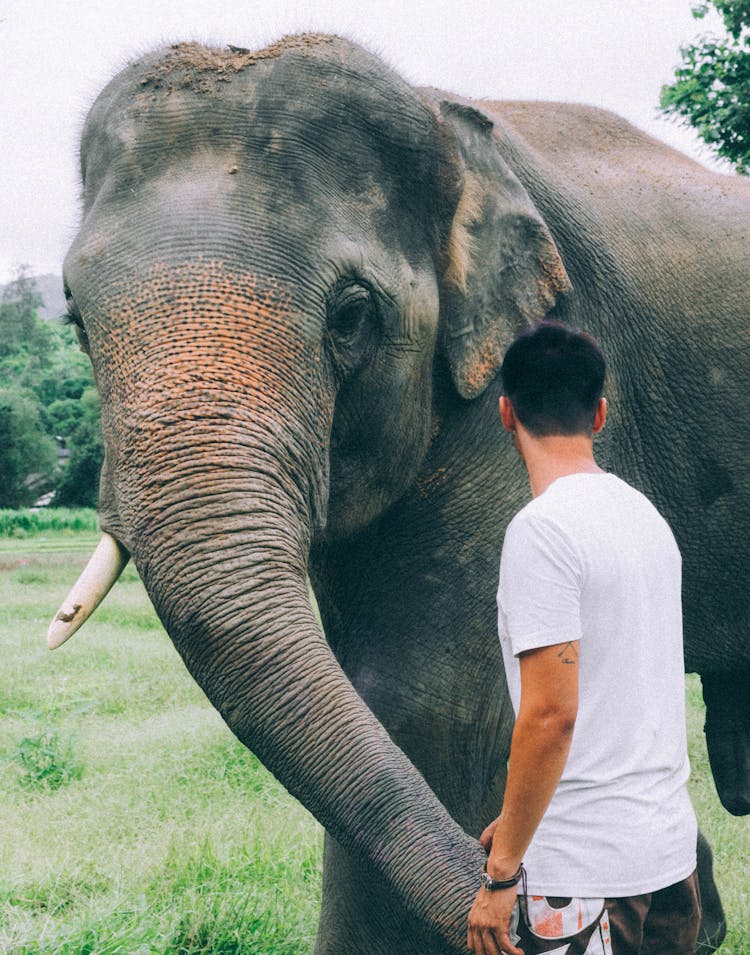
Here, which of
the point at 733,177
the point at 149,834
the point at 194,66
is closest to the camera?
the point at 194,66

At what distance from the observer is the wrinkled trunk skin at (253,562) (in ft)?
6.86

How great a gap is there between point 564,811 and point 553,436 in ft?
1.91

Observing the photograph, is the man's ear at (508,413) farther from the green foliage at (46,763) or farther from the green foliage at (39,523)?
→ the green foliage at (39,523)

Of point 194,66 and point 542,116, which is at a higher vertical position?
point 194,66

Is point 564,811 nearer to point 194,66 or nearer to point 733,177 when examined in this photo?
point 194,66

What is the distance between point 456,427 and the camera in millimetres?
3035

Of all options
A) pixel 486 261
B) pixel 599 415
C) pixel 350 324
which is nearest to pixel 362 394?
pixel 350 324

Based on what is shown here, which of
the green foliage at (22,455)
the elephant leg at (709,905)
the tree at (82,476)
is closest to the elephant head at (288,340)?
the elephant leg at (709,905)

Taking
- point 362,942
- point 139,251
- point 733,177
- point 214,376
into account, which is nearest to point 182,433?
point 214,376

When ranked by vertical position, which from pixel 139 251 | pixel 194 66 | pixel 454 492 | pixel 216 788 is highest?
pixel 194 66

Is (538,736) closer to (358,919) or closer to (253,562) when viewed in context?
(253,562)

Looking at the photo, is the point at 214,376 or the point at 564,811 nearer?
the point at 564,811

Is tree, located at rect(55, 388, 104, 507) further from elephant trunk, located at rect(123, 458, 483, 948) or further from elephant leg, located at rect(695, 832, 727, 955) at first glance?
elephant trunk, located at rect(123, 458, 483, 948)

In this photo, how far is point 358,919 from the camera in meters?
3.01
